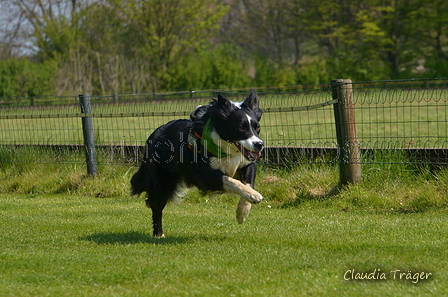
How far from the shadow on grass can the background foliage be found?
25.8m

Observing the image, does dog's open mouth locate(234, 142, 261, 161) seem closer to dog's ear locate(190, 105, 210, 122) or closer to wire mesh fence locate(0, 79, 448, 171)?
dog's ear locate(190, 105, 210, 122)

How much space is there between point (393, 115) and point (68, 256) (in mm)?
13458

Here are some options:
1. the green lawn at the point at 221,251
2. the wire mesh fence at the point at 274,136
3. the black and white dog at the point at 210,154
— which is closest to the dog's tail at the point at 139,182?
the black and white dog at the point at 210,154

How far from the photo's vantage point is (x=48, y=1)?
1460 inches

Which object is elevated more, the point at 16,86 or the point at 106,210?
the point at 16,86

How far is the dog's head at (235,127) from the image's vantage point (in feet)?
16.9

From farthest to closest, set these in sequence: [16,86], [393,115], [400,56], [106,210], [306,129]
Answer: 1. [400,56]
2. [16,86]
3. [393,115]
4. [306,129]
5. [106,210]

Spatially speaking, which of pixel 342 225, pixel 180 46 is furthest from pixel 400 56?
pixel 342 225

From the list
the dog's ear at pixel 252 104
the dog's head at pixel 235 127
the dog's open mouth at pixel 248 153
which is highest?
the dog's ear at pixel 252 104

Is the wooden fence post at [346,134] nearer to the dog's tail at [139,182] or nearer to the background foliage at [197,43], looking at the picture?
the dog's tail at [139,182]

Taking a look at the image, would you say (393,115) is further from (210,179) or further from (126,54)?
(126,54)

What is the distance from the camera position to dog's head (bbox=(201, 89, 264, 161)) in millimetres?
5160

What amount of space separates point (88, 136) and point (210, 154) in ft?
15.1

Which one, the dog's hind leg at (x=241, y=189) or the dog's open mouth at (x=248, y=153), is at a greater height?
the dog's open mouth at (x=248, y=153)
